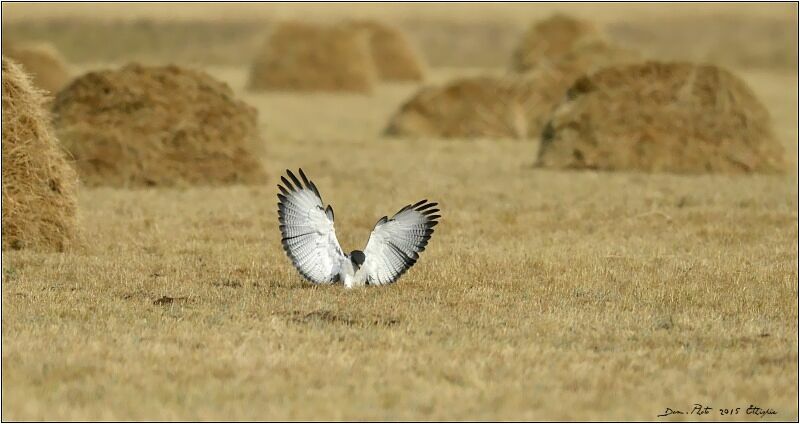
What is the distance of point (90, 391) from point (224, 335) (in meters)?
1.35

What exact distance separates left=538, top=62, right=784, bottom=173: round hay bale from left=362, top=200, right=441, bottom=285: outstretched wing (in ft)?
32.9

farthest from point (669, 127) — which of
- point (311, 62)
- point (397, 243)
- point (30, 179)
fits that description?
point (311, 62)

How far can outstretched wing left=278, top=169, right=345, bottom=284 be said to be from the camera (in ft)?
32.3

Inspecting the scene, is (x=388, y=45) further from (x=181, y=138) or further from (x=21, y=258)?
(x=21, y=258)

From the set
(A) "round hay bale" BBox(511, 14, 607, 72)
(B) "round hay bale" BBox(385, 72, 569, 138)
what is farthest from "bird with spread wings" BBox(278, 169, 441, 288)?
(A) "round hay bale" BBox(511, 14, 607, 72)

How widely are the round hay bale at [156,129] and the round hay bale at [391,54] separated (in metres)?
32.7

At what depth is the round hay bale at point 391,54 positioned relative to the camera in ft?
170

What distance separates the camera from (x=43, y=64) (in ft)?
99.4

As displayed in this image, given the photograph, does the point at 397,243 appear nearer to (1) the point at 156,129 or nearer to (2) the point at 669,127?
(1) the point at 156,129

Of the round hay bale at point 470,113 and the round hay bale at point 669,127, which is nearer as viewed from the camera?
the round hay bale at point 669,127

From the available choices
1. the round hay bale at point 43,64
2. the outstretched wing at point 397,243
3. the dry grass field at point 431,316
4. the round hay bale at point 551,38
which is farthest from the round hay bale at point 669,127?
the round hay bale at point 551,38

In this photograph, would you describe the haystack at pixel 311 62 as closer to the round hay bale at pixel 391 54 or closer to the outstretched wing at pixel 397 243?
the round hay bale at pixel 391 54

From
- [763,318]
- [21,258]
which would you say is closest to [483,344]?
[763,318]

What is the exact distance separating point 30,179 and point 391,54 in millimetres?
40906
